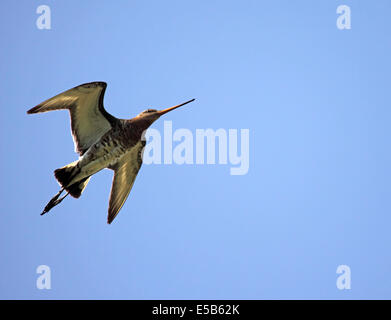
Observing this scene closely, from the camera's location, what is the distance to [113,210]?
1102 cm

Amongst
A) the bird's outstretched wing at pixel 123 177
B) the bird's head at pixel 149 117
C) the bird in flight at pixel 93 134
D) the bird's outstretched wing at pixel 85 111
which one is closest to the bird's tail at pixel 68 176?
the bird in flight at pixel 93 134

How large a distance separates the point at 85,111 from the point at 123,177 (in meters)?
1.43

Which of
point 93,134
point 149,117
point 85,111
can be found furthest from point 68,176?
point 149,117

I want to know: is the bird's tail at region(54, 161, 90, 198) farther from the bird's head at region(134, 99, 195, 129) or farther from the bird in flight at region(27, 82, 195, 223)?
the bird's head at region(134, 99, 195, 129)

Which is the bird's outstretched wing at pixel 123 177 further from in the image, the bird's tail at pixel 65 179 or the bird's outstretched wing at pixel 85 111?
the bird's tail at pixel 65 179

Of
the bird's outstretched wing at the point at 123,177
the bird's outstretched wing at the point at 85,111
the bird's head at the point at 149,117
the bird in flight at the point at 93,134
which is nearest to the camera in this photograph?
the bird's outstretched wing at the point at 85,111

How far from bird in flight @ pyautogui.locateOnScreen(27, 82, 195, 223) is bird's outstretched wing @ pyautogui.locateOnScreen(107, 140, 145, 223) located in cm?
9

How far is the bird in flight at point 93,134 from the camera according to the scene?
33.6 feet

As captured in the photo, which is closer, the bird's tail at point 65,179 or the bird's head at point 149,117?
the bird's tail at point 65,179
